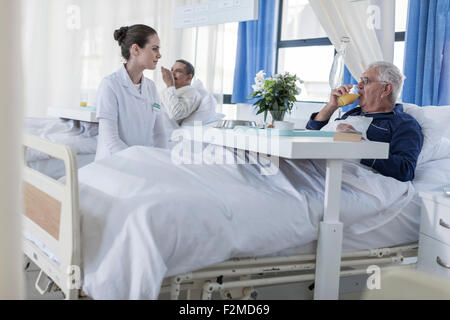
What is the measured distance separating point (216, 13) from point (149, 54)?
2.40 m

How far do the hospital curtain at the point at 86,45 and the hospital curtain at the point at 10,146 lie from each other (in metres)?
4.77

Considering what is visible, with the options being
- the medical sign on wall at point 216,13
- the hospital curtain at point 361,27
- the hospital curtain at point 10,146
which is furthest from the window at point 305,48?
the hospital curtain at point 10,146

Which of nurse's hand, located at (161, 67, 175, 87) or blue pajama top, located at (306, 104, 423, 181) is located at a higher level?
nurse's hand, located at (161, 67, 175, 87)

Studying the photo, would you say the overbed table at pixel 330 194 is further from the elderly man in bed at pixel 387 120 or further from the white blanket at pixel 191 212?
the elderly man in bed at pixel 387 120

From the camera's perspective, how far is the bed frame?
1686 millimetres

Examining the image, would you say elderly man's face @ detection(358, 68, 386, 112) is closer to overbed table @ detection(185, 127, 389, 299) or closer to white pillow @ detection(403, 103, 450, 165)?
white pillow @ detection(403, 103, 450, 165)

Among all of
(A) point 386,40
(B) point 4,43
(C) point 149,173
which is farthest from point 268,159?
(A) point 386,40

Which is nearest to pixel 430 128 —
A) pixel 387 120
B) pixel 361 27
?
pixel 387 120

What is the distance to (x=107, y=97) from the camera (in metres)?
2.77

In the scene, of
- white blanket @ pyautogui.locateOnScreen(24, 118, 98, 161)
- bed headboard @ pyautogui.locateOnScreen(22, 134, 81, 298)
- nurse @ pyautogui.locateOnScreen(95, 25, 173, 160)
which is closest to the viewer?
bed headboard @ pyautogui.locateOnScreen(22, 134, 81, 298)

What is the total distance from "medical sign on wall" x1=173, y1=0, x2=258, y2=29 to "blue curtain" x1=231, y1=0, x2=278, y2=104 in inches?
24.1

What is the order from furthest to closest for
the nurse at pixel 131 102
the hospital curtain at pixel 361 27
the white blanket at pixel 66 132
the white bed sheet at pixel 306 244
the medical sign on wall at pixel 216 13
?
the medical sign on wall at pixel 216 13
the hospital curtain at pixel 361 27
the white blanket at pixel 66 132
the nurse at pixel 131 102
the white bed sheet at pixel 306 244

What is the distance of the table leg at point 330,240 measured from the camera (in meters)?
1.90

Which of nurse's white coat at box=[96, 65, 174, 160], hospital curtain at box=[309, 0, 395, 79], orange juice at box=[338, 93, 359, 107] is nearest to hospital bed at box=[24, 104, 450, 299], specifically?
orange juice at box=[338, 93, 359, 107]
